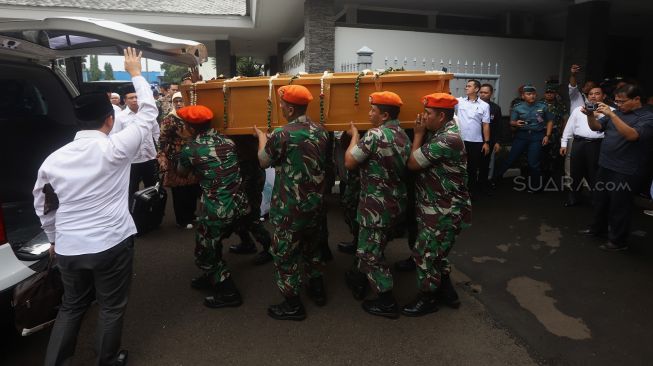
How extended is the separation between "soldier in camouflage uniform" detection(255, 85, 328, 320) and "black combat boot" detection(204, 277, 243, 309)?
0.34m

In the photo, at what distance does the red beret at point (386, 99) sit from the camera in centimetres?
284

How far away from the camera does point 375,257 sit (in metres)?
2.98

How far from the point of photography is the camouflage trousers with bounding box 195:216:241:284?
3.15m

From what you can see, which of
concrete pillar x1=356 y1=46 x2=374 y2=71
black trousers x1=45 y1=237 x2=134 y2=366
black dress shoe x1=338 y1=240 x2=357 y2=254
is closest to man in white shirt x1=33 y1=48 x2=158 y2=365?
black trousers x1=45 y1=237 x2=134 y2=366

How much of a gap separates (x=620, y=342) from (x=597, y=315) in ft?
1.11

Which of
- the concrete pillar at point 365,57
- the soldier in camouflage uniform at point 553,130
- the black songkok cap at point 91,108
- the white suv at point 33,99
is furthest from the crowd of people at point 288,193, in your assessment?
the concrete pillar at point 365,57

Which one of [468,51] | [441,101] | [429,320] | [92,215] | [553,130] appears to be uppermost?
[468,51]

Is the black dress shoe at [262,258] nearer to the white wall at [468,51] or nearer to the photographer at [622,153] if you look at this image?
the photographer at [622,153]

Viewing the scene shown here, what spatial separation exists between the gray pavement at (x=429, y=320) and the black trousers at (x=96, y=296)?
0.33 m

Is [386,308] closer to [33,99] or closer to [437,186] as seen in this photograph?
[437,186]

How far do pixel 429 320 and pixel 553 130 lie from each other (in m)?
4.66

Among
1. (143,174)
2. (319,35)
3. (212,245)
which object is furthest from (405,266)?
(319,35)

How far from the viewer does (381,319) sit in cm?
308

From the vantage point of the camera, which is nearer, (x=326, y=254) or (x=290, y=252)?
(x=290, y=252)
